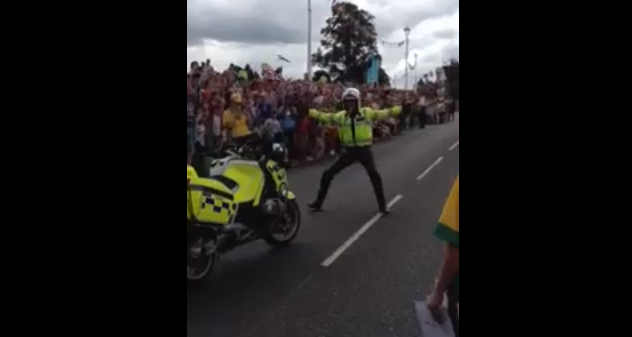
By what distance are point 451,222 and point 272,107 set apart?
218cm

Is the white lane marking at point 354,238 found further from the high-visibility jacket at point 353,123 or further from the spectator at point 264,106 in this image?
the spectator at point 264,106

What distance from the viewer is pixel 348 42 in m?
1.31

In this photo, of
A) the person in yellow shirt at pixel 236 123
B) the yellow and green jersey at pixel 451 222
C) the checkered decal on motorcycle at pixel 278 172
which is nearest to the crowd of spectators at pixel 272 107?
the person in yellow shirt at pixel 236 123

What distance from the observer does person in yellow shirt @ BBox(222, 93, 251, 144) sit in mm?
2404

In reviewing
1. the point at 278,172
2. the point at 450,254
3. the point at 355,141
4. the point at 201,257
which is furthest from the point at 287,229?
the point at 450,254

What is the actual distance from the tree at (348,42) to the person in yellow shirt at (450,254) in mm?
372

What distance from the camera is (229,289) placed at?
6.49ft

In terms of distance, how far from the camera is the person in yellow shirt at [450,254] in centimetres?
88

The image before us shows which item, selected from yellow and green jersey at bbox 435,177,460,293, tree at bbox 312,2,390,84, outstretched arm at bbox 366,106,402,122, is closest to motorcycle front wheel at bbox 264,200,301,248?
outstretched arm at bbox 366,106,402,122

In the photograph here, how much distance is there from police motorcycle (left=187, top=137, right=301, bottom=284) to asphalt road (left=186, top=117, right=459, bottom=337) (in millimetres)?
58

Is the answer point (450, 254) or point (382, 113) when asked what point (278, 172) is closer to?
point (382, 113)
